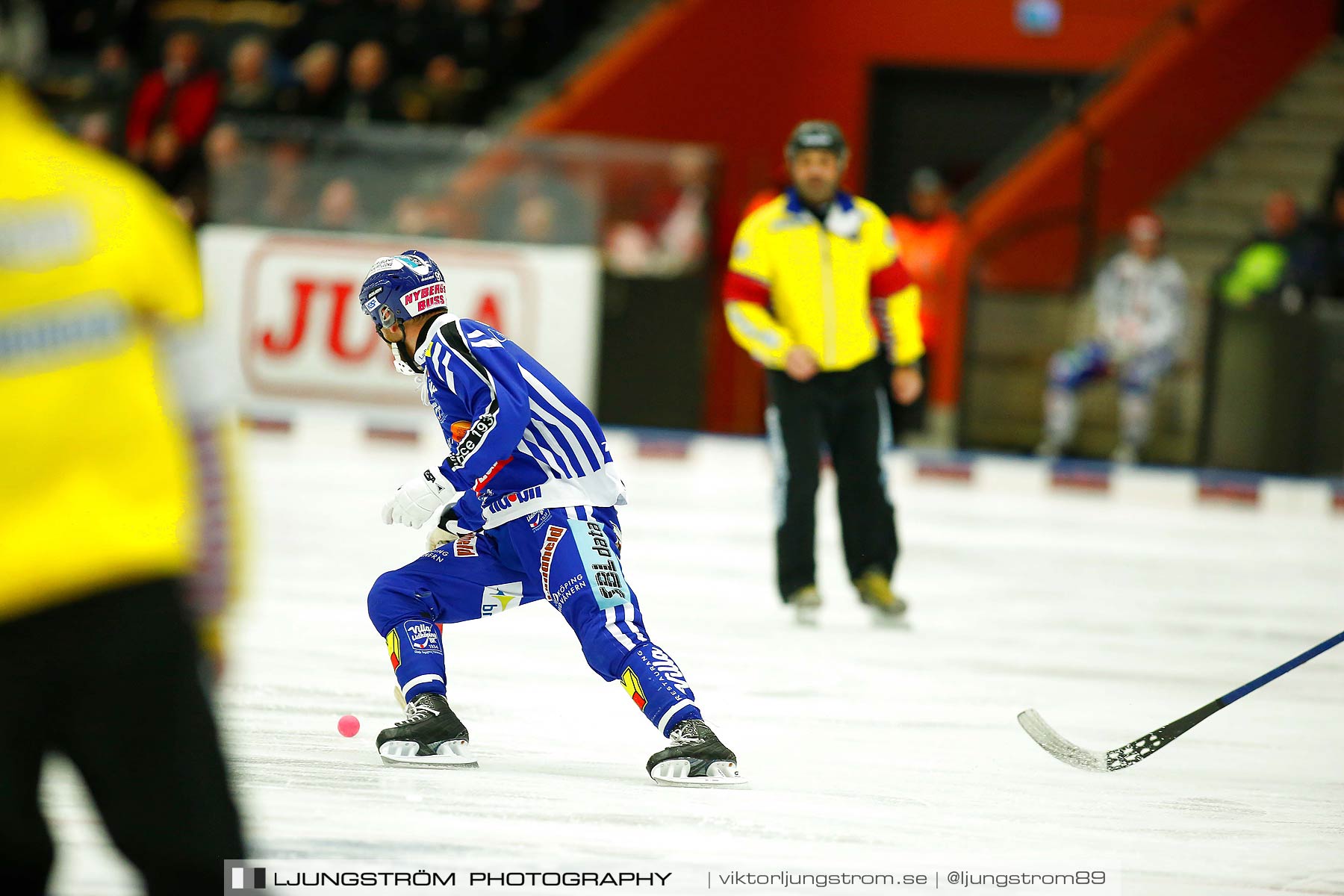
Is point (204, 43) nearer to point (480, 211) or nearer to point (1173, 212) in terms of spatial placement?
point (480, 211)

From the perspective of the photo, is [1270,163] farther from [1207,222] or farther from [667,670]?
[667,670]

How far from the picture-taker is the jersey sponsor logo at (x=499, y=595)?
5.41 m

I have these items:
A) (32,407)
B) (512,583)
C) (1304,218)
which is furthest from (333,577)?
(1304,218)

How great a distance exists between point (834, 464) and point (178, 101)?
9.50 metres

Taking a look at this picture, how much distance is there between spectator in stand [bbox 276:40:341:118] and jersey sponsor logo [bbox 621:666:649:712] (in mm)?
12517

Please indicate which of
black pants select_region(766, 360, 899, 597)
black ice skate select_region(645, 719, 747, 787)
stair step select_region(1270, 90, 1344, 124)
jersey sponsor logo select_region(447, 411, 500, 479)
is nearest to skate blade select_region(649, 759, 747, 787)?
black ice skate select_region(645, 719, 747, 787)

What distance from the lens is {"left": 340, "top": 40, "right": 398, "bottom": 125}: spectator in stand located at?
1692 centimetres

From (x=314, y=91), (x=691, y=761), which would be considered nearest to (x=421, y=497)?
(x=691, y=761)

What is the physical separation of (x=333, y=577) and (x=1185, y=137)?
37.3 feet

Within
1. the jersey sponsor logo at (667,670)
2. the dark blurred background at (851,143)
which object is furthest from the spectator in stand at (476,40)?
the jersey sponsor logo at (667,670)

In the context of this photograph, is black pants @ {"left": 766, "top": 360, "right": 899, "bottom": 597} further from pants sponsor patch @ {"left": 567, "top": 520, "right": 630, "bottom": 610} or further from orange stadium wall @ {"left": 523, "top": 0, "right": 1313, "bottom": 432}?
orange stadium wall @ {"left": 523, "top": 0, "right": 1313, "bottom": 432}

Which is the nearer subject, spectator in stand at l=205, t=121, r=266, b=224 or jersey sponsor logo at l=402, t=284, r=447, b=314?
jersey sponsor logo at l=402, t=284, r=447, b=314

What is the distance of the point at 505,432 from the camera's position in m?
5.10

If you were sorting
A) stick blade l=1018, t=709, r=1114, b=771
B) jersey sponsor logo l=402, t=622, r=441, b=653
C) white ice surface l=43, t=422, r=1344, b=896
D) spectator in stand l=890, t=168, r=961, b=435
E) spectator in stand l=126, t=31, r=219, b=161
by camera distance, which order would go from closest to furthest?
white ice surface l=43, t=422, r=1344, b=896
jersey sponsor logo l=402, t=622, r=441, b=653
stick blade l=1018, t=709, r=1114, b=771
spectator in stand l=890, t=168, r=961, b=435
spectator in stand l=126, t=31, r=219, b=161
